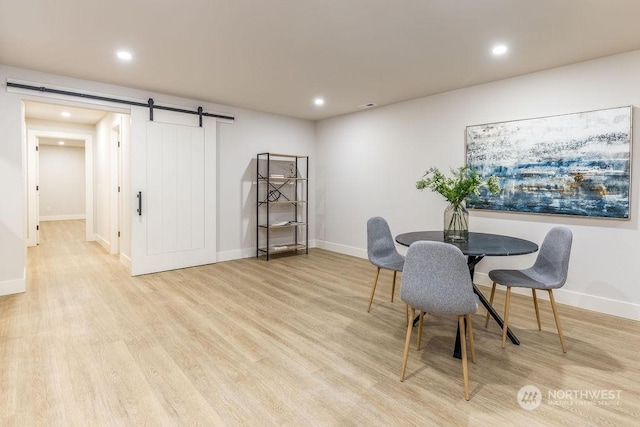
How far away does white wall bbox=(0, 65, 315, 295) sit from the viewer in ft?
12.1

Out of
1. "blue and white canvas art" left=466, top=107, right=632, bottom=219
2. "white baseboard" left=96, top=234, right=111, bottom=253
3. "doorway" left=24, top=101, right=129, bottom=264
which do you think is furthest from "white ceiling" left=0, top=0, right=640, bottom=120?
"white baseboard" left=96, top=234, right=111, bottom=253

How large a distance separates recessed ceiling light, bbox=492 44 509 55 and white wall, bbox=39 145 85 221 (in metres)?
11.7

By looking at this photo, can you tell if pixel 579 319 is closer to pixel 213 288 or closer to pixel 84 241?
pixel 213 288

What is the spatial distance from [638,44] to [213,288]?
15.7 feet

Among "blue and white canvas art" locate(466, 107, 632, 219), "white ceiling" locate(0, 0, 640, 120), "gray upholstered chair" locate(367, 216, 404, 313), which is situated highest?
"white ceiling" locate(0, 0, 640, 120)

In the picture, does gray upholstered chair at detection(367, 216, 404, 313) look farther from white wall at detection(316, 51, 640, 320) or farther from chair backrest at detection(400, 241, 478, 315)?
white wall at detection(316, 51, 640, 320)

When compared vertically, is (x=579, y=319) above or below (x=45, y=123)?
Answer: below

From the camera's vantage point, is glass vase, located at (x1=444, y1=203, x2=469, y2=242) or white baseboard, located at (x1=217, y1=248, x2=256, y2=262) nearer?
glass vase, located at (x1=444, y1=203, x2=469, y2=242)

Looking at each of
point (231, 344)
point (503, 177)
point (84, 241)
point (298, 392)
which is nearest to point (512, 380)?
point (298, 392)

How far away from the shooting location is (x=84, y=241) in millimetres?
7141

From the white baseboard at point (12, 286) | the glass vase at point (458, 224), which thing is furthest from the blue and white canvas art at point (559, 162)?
the white baseboard at point (12, 286)

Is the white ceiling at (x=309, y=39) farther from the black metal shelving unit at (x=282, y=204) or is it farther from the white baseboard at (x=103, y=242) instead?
the white baseboard at (x=103, y=242)

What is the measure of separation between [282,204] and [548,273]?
4273mm

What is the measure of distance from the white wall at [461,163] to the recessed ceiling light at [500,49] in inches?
33.3
